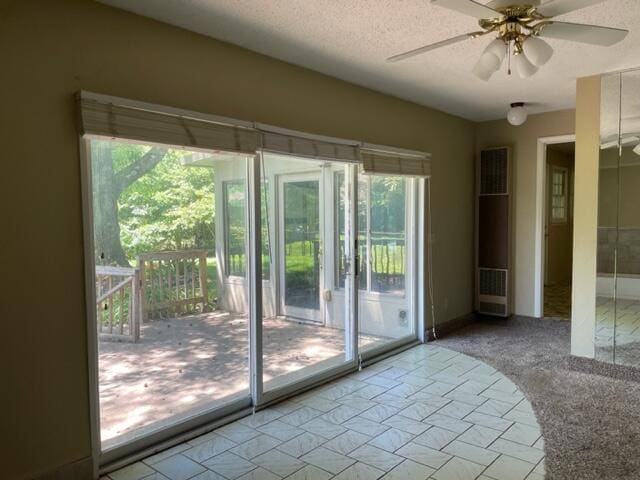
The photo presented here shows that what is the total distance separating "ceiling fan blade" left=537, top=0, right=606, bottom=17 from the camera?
1.92 metres

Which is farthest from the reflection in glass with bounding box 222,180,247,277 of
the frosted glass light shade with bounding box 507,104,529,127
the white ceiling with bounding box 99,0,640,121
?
the frosted glass light shade with bounding box 507,104,529,127

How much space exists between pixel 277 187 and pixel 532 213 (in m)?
3.17

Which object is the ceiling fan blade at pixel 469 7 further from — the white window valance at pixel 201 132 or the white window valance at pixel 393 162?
the white window valance at pixel 393 162

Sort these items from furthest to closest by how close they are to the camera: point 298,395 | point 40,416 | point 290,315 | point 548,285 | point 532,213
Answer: point 548,285 < point 532,213 < point 290,315 < point 298,395 < point 40,416

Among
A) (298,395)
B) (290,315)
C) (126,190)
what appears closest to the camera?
(126,190)

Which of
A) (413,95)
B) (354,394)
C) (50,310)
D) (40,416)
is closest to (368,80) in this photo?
(413,95)

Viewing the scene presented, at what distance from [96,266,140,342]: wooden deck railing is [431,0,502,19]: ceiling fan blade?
2154mm

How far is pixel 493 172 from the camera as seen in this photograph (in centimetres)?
564

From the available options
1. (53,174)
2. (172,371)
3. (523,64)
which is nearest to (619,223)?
(523,64)

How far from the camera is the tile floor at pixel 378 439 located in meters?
2.55

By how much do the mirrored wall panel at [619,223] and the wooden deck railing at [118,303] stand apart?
11.8 ft

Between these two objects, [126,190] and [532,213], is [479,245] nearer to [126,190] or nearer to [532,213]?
[532,213]

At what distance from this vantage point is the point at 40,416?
2.31m

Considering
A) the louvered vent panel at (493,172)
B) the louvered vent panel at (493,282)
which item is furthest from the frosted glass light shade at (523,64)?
the louvered vent panel at (493,282)
